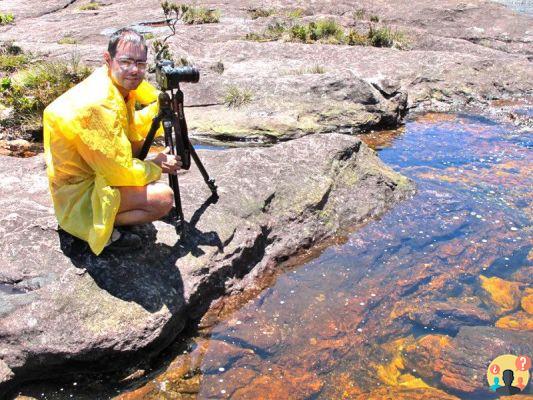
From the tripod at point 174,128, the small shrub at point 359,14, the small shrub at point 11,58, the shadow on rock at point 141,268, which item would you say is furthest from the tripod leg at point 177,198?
the small shrub at point 359,14

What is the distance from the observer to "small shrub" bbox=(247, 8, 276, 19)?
62.0 feet

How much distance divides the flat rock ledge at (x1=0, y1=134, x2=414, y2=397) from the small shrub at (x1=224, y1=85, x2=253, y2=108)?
12.1ft

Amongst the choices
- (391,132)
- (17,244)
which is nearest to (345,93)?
(391,132)

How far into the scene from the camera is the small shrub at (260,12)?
18.9m

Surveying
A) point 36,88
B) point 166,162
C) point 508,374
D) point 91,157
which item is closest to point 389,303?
point 508,374

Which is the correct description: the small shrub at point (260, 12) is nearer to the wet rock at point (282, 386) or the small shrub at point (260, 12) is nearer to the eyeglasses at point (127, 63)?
the eyeglasses at point (127, 63)

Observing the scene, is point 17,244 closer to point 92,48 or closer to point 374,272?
point 374,272

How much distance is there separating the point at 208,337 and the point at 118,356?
2.57 ft

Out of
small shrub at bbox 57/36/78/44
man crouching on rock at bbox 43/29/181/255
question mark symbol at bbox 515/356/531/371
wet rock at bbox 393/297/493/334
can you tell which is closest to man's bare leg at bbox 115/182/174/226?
man crouching on rock at bbox 43/29/181/255

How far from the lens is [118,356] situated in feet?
12.3

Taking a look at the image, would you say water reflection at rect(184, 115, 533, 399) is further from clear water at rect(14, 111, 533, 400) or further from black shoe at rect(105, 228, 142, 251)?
black shoe at rect(105, 228, 142, 251)

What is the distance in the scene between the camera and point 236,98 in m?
9.95

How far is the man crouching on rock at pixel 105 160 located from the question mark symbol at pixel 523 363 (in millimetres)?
2874

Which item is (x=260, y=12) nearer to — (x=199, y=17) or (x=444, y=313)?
(x=199, y=17)
